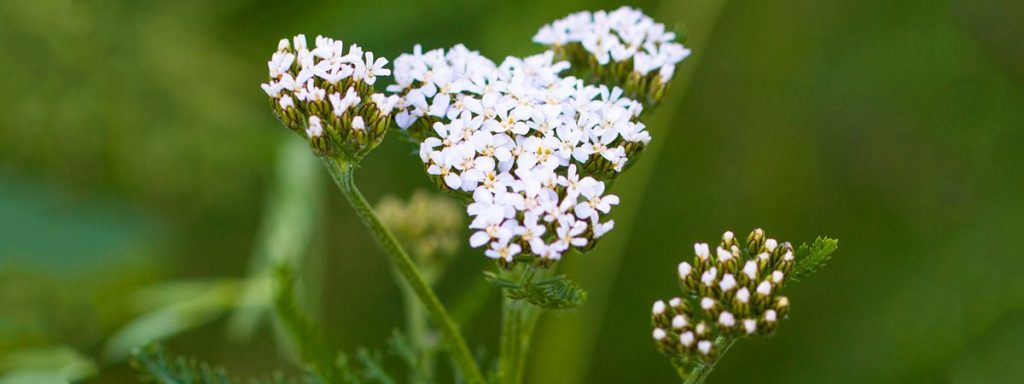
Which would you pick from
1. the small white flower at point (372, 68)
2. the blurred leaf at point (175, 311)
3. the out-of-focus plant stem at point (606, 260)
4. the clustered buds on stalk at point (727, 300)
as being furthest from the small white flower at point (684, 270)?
the blurred leaf at point (175, 311)

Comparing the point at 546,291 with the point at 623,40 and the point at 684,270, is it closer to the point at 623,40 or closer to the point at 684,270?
the point at 684,270

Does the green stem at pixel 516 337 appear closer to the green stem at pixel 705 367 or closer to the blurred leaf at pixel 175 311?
the green stem at pixel 705 367

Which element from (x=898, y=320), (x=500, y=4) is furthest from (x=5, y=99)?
(x=898, y=320)

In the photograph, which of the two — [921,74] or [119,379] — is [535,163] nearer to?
[119,379]

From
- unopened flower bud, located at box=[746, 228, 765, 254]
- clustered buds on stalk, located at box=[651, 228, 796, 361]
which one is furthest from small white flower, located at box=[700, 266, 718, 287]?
unopened flower bud, located at box=[746, 228, 765, 254]

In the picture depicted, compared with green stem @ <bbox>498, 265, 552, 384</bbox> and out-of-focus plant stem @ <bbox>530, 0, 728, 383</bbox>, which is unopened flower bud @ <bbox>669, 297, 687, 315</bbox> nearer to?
green stem @ <bbox>498, 265, 552, 384</bbox>

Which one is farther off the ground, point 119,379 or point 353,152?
point 119,379

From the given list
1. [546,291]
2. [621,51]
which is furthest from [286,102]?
[621,51]
